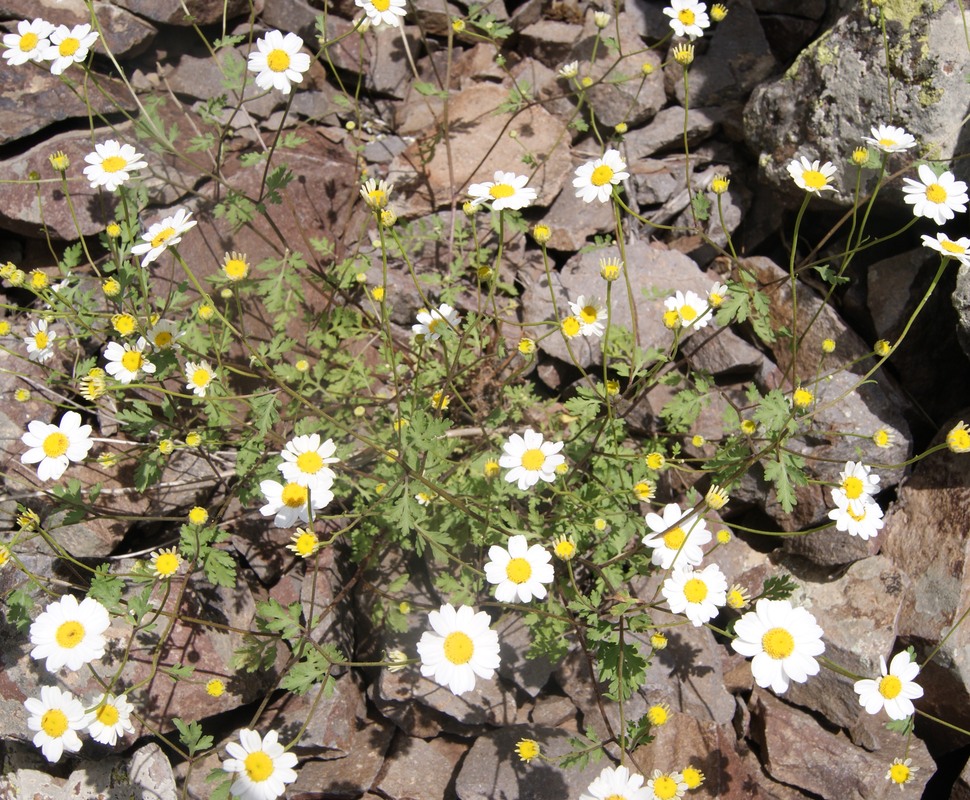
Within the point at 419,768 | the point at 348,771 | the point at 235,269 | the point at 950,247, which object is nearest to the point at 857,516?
the point at 950,247

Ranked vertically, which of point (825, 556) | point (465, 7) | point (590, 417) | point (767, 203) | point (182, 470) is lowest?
point (182, 470)

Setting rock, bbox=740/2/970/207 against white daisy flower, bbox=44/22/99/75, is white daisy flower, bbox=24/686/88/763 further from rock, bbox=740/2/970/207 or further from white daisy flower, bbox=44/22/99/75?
rock, bbox=740/2/970/207

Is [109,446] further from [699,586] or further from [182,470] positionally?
[699,586]

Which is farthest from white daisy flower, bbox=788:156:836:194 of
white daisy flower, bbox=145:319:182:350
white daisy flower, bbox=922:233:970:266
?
white daisy flower, bbox=145:319:182:350

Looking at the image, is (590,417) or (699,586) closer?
(699,586)

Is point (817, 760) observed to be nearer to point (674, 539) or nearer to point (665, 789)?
point (665, 789)

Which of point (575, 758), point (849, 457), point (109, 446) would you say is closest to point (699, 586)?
point (575, 758)
